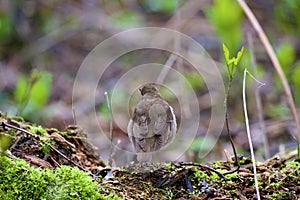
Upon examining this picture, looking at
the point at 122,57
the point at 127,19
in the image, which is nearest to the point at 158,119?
the point at 122,57

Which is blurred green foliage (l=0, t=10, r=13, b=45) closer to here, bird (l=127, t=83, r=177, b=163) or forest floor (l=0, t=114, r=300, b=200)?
forest floor (l=0, t=114, r=300, b=200)

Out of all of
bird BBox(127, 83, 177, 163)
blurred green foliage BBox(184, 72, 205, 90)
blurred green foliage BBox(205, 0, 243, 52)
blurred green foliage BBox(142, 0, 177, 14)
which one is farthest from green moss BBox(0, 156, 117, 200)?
blurred green foliage BBox(142, 0, 177, 14)

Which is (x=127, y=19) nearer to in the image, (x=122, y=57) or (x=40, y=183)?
(x=122, y=57)

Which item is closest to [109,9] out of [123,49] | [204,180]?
[123,49]

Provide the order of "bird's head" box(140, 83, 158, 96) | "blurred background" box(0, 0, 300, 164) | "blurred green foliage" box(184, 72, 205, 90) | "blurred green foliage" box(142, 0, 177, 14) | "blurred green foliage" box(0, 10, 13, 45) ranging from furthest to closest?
"blurred green foliage" box(142, 0, 177, 14)
"blurred green foliage" box(0, 10, 13, 45)
"blurred green foliage" box(184, 72, 205, 90)
"blurred background" box(0, 0, 300, 164)
"bird's head" box(140, 83, 158, 96)

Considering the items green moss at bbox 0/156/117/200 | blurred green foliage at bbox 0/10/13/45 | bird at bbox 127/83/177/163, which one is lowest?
green moss at bbox 0/156/117/200

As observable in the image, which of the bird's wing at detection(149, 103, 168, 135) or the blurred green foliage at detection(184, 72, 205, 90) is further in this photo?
the blurred green foliage at detection(184, 72, 205, 90)
